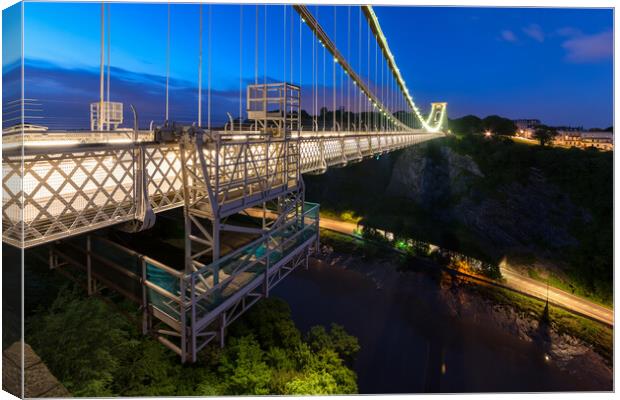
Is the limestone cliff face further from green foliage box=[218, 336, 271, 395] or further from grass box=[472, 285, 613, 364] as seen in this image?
green foliage box=[218, 336, 271, 395]

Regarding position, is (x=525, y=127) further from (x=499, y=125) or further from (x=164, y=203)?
(x=164, y=203)

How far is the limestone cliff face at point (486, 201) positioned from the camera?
62.6 feet

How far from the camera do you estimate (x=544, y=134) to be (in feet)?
61.0

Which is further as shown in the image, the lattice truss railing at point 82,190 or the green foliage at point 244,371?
the green foliage at point 244,371

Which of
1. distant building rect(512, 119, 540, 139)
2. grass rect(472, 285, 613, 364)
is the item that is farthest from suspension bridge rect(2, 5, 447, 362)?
distant building rect(512, 119, 540, 139)

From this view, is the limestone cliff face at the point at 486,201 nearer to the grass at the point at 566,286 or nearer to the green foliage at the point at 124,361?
the grass at the point at 566,286

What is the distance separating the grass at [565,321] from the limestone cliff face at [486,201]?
3905 millimetres

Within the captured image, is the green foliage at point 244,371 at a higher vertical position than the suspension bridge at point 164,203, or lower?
lower

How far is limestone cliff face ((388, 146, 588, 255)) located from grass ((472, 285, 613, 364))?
3905 millimetres

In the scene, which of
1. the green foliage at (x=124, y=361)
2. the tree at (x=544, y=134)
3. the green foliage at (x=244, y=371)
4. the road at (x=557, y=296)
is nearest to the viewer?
the green foliage at (x=124, y=361)

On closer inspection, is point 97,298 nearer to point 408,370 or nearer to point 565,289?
point 408,370

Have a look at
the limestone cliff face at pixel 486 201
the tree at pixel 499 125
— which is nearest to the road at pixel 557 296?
the limestone cliff face at pixel 486 201

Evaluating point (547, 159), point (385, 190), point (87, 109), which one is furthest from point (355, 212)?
point (87, 109)

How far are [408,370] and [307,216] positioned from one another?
269 inches
